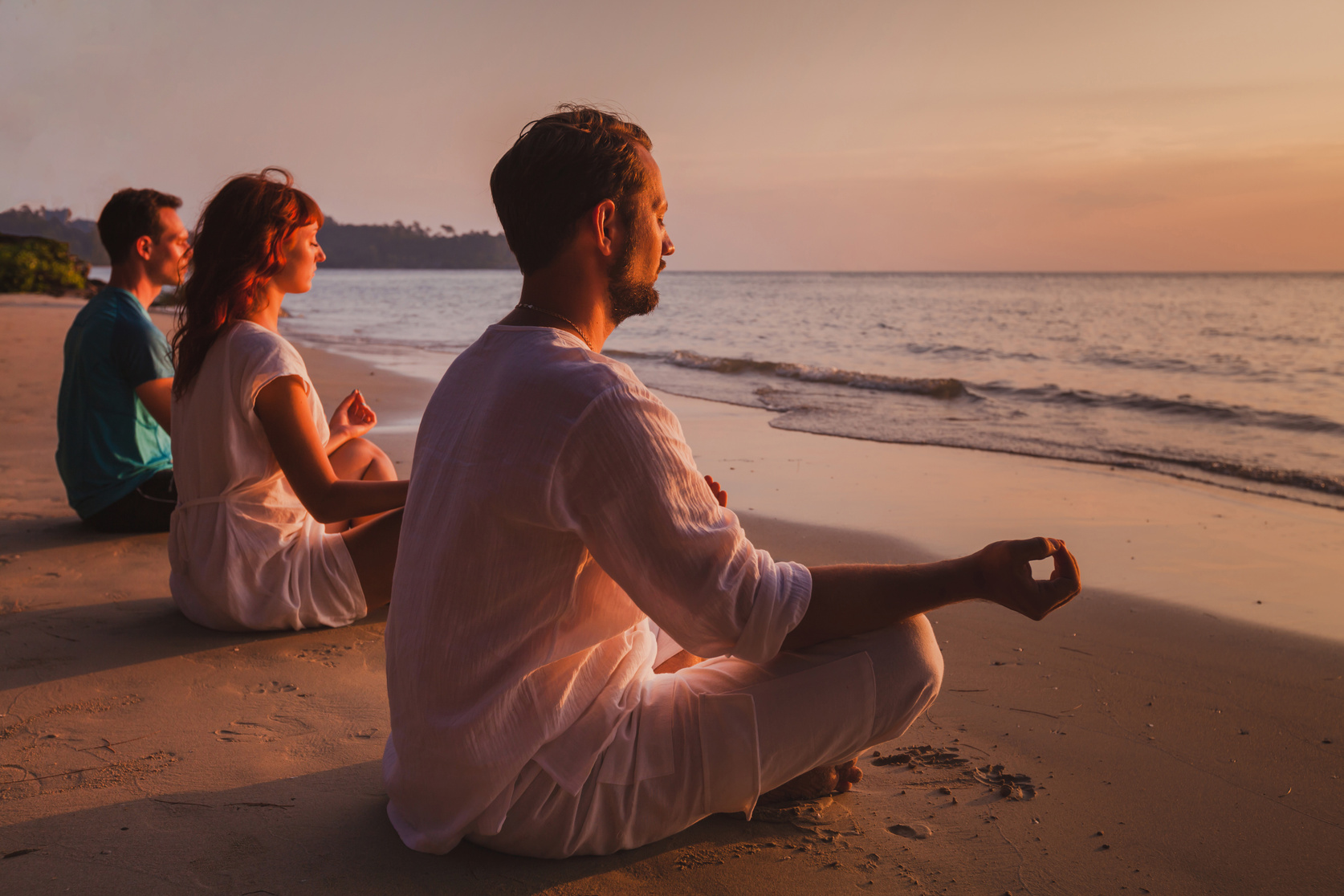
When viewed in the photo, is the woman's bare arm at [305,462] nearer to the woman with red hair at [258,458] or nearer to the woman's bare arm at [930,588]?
the woman with red hair at [258,458]

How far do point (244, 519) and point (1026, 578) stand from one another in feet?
8.84

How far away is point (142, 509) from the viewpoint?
448 centimetres

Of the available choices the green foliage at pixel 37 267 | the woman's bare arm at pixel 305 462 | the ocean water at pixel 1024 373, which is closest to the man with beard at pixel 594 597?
the woman's bare arm at pixel 305 462

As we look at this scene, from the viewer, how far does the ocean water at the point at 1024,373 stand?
27.3 ft

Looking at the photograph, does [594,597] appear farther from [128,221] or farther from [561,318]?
[128,221]

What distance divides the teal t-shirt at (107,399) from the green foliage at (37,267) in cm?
2911

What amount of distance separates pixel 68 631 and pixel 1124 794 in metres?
3.59

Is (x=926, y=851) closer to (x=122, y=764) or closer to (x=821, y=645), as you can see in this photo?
(x=821, y=645)

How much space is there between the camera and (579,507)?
1514 mm

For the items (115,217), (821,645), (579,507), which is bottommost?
(821,645)

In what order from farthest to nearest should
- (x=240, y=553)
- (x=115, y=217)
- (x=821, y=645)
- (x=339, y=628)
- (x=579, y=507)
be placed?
(x=115, y=217) → (x=339, y=628) → (x=240, y=553) → (x=821, y=645) → (x=579, y=507)

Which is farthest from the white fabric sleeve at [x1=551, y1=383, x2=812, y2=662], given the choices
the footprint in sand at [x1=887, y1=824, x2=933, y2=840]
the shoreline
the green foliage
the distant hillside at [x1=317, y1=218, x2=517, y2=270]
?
the distant hillside at [x1=317, y1=218, x2=517, y2=270]

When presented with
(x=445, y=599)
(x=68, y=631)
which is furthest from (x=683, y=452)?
(x=68, y=631)

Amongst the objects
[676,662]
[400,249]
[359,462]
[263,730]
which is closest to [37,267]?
[359,462]
